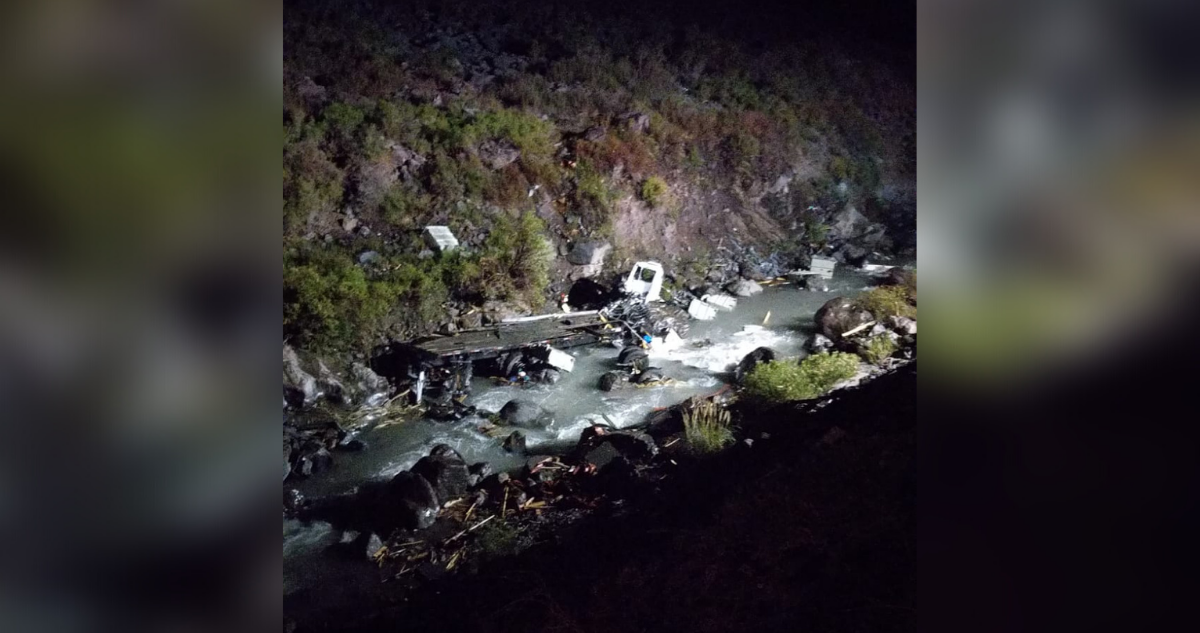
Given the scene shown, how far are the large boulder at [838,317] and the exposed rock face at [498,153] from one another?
3.83 feet

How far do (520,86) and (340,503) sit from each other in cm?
146

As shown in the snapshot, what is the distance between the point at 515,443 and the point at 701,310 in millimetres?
777

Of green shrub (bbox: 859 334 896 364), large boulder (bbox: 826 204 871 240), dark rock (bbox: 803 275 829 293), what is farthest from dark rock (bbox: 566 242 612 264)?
green shrub (bbox: 859 334 896 364)

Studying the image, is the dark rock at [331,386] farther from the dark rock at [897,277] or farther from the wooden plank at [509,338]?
the dark rock at [897,277]

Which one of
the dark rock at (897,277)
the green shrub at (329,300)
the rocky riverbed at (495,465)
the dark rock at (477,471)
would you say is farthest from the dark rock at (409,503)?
the dark rock at (897,277)

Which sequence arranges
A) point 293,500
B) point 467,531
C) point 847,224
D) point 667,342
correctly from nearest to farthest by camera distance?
1. point 293,500
2. point 467,531
3. point 667,342
4. point 847,224

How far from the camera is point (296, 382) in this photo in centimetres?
238

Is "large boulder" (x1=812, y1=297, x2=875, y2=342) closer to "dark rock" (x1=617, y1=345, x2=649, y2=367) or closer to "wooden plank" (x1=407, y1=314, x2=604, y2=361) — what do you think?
"dark rock" (x1=617, y1=345, x2=649, y2=367)

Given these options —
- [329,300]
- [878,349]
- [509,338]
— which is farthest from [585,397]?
[878,349]

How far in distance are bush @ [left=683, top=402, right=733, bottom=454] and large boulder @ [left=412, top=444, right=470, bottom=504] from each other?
0.74 meters

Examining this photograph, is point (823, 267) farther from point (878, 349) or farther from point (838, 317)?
point (878, 349)
